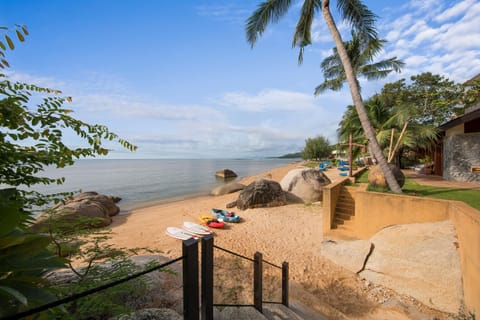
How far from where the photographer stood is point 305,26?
8.77 metres

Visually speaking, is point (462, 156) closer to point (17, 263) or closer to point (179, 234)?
point (179, 234)

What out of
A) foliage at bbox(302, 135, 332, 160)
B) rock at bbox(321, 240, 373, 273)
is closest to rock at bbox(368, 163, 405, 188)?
rock at bbox(321, 240, 373, 273)

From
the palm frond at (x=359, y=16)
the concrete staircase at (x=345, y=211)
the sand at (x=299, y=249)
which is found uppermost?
the palm frond at (x=359, y=16)

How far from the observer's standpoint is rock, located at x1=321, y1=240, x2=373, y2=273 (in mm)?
5605

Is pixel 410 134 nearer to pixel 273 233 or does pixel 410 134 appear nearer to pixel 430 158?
pixel 430 158

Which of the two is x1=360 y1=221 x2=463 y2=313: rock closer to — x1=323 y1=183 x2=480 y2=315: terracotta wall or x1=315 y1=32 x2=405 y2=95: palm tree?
x1=323 y1=183 x2=480 y2=315: terracotta wall

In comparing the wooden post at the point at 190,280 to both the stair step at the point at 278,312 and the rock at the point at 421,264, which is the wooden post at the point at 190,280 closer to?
the stair step at the point at 278,312

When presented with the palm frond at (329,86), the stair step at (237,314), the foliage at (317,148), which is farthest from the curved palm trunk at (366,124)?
the foliage at (317,148)

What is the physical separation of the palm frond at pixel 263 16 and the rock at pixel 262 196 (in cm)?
748

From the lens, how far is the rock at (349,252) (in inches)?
221

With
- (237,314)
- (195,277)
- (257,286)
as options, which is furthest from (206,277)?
(257,286)

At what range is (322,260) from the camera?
614 centimetres

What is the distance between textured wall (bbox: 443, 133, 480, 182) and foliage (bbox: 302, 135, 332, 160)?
37.0 m

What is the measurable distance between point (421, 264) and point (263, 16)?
31.3ft
